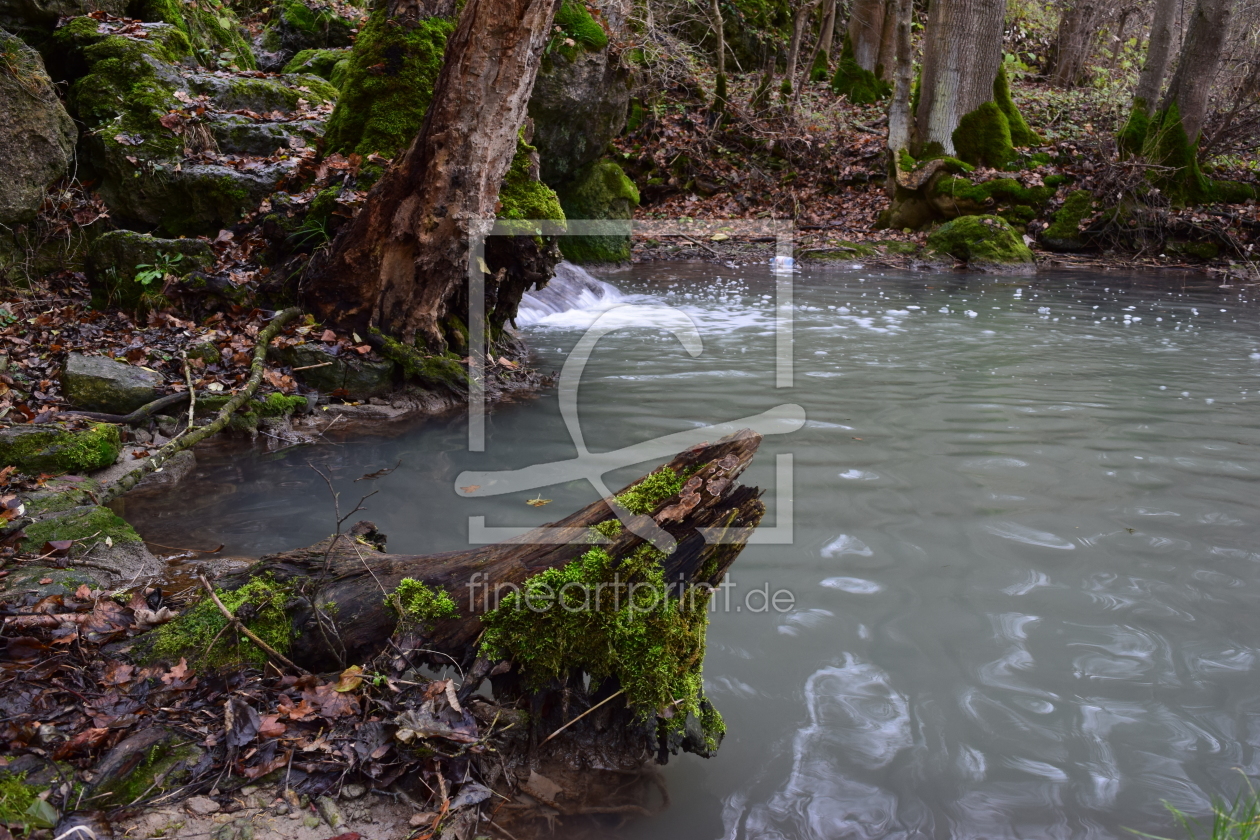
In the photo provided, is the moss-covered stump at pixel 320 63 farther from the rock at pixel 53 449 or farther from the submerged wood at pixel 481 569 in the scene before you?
the submerged wood at pixel 481 569

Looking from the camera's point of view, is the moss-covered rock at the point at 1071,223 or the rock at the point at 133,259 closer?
the rock at the point at 133,259

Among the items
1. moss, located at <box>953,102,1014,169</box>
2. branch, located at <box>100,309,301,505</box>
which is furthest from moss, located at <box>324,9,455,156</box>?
moss, located at <box>953,102,1014,169</box>

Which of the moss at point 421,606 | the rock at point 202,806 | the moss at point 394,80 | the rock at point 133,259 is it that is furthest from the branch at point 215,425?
the rock at point 202,806

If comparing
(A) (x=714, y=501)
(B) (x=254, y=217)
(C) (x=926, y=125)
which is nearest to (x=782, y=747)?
(A) (x=714, y=501)

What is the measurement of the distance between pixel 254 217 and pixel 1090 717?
24.2ft

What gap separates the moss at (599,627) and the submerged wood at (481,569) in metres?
0.06

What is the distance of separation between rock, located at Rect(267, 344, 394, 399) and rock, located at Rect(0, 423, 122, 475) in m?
1.71

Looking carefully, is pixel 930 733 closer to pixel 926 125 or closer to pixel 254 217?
pixel 254 217

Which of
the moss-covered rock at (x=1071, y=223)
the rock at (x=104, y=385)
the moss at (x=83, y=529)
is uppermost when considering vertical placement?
the moss-covered rock at (x=1071, y=223)

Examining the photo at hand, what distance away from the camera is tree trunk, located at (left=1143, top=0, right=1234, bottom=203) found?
14.8 meters

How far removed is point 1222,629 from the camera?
338cm

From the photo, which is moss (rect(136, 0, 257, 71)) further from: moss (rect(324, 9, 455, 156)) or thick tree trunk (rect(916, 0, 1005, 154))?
thick tree trunk (rect(916, 0, 1005, 154))

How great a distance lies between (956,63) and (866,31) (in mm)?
7870

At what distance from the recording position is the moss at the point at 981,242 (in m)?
14.7
